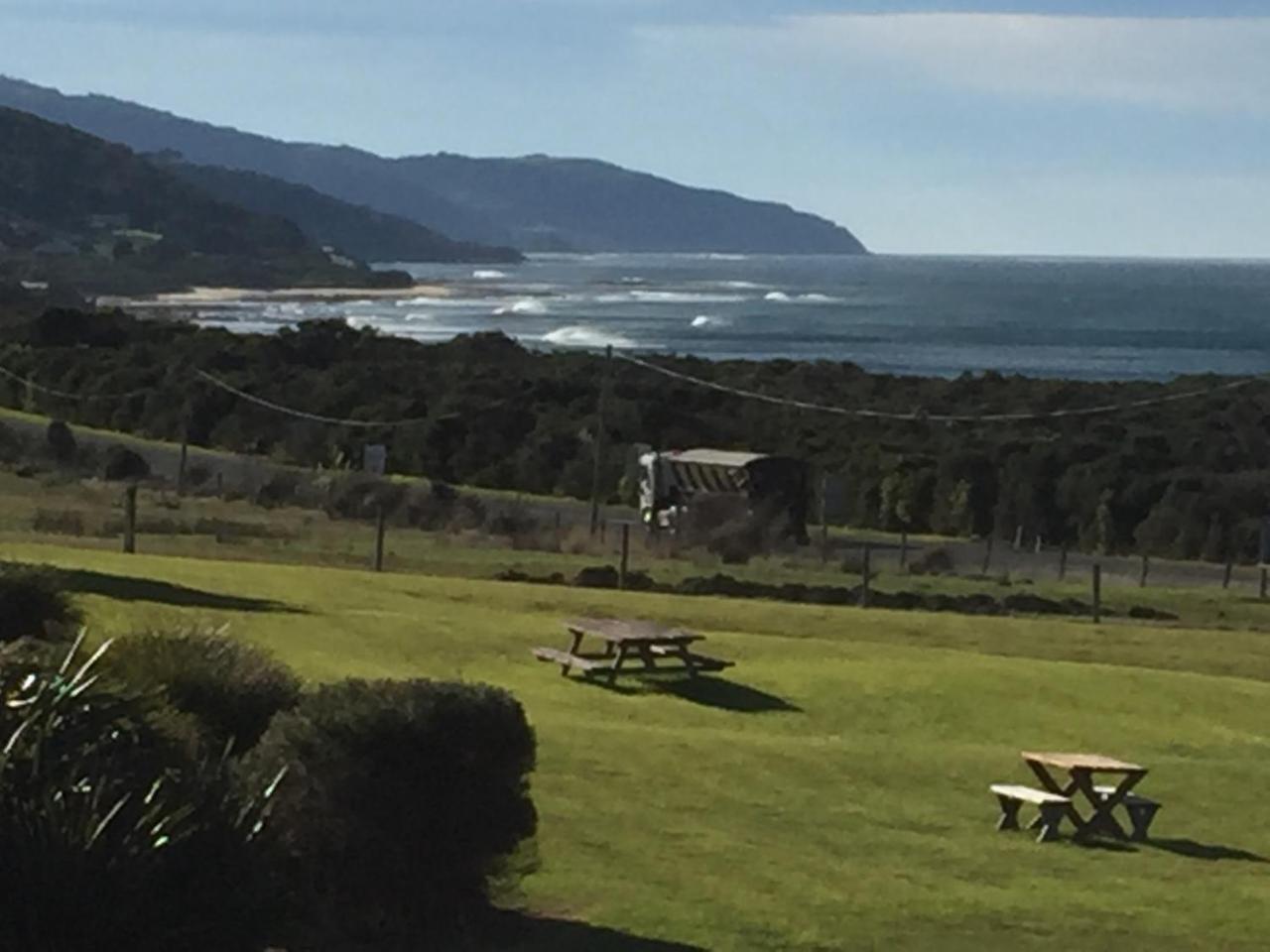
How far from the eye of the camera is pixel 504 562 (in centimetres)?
3519

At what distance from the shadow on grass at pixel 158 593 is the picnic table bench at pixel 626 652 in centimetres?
338

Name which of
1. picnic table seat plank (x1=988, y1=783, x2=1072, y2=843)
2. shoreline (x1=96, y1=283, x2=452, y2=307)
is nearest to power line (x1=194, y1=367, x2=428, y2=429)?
picnic table seat plank (x1=988, y1=783, x2=1072, y2=843)

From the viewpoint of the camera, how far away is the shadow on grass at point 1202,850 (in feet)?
48.5

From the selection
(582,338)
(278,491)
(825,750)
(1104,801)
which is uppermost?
(1104,801)

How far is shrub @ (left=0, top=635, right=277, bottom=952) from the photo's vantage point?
8.04 metres

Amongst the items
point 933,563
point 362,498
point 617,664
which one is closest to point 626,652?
point 617,664

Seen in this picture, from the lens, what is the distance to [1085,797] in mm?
15648

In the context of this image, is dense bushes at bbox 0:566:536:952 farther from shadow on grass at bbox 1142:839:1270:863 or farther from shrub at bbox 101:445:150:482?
shrub at bbox 101:445:150:482

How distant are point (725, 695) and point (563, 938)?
9181 millimetres

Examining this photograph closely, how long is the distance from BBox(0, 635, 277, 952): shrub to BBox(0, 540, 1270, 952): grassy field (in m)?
2.70

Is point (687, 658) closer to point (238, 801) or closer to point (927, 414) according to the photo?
point (238, 801)

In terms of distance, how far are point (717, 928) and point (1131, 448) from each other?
200 ft

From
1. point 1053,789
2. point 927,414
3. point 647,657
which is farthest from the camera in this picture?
point 927,414

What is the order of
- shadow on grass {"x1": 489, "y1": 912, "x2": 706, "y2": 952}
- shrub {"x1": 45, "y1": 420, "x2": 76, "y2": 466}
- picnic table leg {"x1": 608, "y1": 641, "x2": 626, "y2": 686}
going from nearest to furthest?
shadow on grass {"x1": 489, "y1": 912, "x2": 706, "y2": 952}, picnic table leg {"x1": 608, "y1": 641, "x2": 626, "y2": 686}, shrub {"x1": 45, "y1": 420, "x2": 76, "y2": 466}
